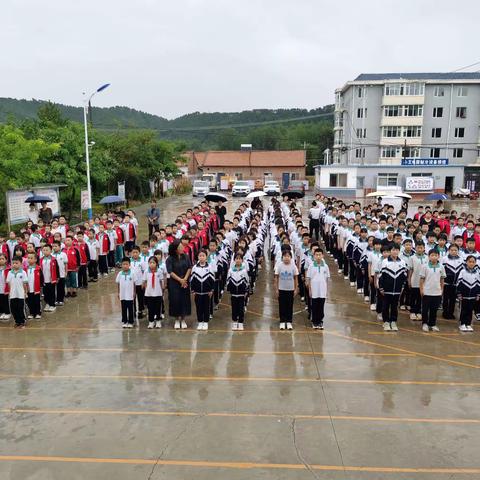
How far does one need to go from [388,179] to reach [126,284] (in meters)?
32.2

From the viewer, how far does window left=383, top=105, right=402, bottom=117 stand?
48.2m

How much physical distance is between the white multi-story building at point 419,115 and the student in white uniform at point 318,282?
4185 cm

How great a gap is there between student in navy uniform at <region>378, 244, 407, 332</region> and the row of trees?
14.0 m

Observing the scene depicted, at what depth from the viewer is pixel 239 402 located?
591 centimetres

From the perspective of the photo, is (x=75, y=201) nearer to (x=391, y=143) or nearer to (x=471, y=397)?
(x=471, y=397)

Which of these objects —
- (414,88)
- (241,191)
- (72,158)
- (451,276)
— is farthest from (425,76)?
(451,276)

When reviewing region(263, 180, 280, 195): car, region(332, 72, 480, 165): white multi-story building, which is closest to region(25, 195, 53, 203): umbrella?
region(263, 180, 280, 195): car

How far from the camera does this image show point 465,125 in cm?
4825

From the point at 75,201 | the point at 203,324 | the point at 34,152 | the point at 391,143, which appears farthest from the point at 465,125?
the point at 203,324

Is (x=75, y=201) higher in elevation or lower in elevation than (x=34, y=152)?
lower

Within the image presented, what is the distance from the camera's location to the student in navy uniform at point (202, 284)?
843 cm

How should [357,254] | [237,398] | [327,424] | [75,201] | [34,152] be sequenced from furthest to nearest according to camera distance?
[75,201] → [34,152] → [357,254] → [237,398] → [327,424]

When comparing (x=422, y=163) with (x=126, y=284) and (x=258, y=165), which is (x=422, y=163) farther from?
(x=126, y=284)

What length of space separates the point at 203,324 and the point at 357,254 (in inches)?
161
